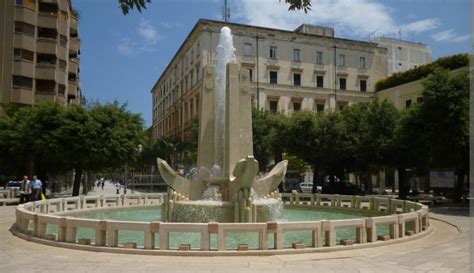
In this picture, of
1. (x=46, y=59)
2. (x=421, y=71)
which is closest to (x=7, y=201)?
(x=46, y=59)

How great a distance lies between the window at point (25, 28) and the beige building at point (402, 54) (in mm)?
48050

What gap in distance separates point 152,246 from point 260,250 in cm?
245

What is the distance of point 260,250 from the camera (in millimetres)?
10547

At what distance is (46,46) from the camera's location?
47312mm

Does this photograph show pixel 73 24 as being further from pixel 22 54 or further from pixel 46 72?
pixel 22 54

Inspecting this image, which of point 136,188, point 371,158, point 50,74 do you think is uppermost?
point 50,74

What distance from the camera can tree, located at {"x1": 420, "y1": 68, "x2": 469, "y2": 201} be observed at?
25953 mm

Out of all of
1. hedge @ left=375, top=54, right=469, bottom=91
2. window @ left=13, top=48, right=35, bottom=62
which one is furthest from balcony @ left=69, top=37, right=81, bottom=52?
hedge @ left=375, top=54, right=469, bottom=91

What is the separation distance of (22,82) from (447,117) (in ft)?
125

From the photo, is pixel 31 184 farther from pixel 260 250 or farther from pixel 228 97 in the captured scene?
pixel 260 250

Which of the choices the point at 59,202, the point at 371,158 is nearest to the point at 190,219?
the point at 59,202

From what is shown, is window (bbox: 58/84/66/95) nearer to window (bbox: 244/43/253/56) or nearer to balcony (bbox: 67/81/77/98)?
balcony (bbox: 67/81/77/98)

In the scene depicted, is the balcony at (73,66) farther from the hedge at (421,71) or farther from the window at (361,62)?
the hedge at (421,71)

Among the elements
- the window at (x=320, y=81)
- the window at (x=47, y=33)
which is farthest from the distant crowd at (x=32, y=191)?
the window at (x=320, y=81)
